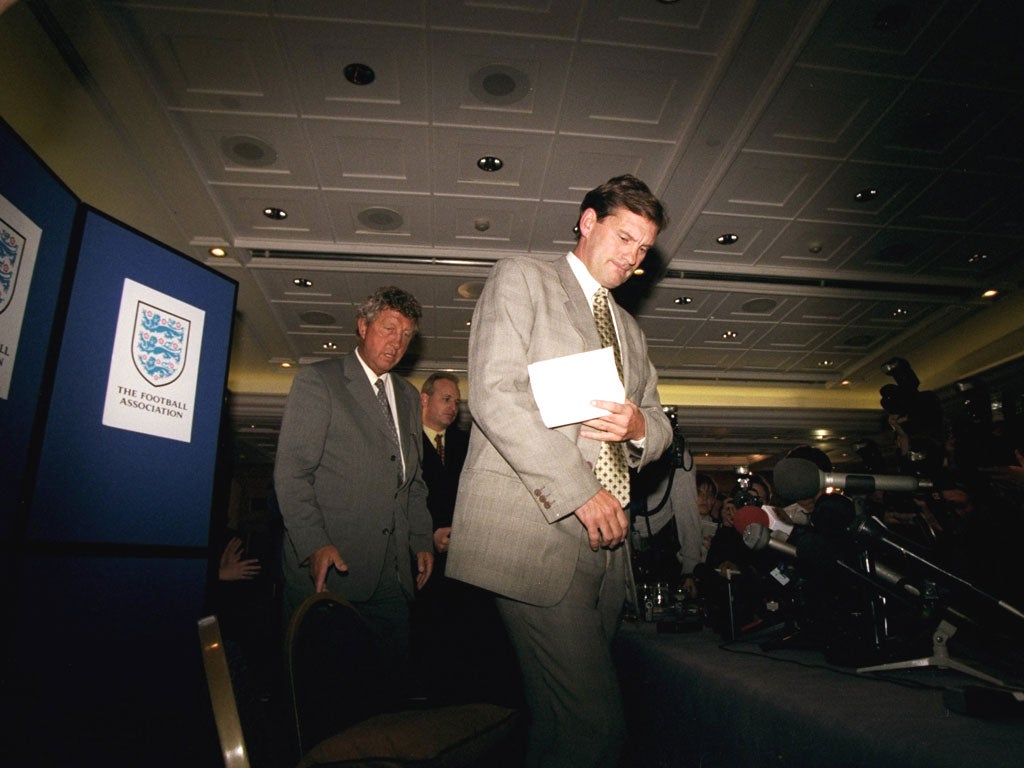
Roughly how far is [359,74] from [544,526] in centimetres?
388

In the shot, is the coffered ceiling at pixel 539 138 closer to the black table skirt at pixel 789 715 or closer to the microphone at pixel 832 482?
the microphone at pixel 832 482

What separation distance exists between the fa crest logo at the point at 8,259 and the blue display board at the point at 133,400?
25cm

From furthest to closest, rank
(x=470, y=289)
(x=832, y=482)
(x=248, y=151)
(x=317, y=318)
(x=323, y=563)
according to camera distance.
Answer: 1. (x=317, y=318)
2. (x=470, y=289)
3. (x=248, y=151)
4. (x=323, y=563)
5. (x=832, y=482)

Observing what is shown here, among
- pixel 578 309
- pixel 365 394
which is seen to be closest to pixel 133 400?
pixel 365 394

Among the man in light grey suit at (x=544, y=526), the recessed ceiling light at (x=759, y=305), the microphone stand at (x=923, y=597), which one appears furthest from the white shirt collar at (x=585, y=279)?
the recessed ceiling light at (x=759, y=305)

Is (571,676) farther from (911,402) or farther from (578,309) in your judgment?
(911,402)

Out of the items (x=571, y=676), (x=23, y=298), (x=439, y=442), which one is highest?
(x=23, y=298)

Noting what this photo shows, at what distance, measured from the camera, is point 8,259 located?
1654mm

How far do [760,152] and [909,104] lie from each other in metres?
1.08

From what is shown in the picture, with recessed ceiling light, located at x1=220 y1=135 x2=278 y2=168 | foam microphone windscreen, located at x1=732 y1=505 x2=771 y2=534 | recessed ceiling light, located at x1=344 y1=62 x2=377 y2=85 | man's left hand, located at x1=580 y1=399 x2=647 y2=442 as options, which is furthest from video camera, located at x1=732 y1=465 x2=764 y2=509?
recessed ceiling light, located at x1=220 y1=135 x2=278 y2=168

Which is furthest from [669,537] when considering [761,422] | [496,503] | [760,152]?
[761,422]

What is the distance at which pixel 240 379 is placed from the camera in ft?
30.5

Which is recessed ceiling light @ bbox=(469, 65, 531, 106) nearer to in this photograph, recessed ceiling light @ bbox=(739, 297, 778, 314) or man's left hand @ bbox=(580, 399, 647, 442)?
man's left hand @ bbox=(580, 399, 647, 442)

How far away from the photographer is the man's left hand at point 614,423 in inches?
48.3
